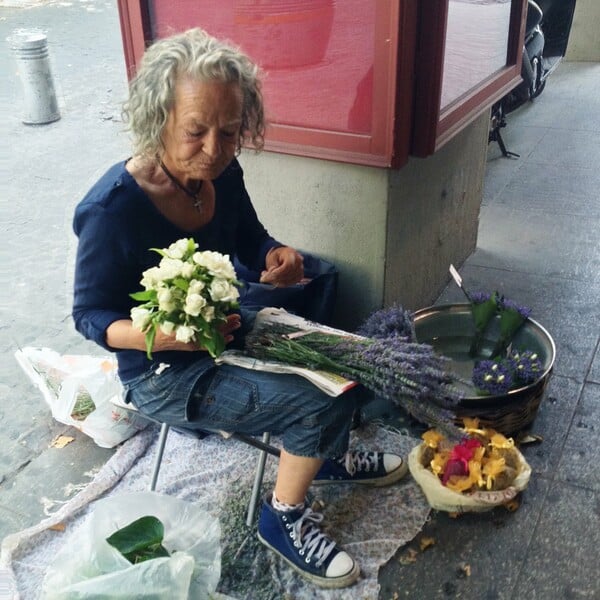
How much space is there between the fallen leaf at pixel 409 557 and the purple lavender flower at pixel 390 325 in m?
0.70

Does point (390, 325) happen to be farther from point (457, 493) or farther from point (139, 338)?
point (139, 338)

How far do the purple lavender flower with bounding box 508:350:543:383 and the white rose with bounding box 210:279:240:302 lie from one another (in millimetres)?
1280

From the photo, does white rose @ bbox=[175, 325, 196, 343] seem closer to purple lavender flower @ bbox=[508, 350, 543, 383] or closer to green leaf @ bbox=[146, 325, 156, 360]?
green leaf @ bbox=[146, 325, 156, 360]

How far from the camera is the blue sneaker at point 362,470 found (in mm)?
2383

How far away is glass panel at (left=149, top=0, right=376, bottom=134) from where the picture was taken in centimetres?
237

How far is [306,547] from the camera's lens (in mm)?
2072

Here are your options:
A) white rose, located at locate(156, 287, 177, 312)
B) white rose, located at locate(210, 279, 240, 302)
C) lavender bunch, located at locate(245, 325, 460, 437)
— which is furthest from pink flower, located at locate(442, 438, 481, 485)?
white rose, located at locate(156, 287, 177, 312)

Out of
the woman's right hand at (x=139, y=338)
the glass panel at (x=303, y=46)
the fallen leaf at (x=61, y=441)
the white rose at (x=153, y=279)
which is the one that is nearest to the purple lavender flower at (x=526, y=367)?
the glass panel at (x=303, y=46)

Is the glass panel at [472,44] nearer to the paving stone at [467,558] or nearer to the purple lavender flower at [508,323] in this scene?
the purple lavender flower at [508,323]

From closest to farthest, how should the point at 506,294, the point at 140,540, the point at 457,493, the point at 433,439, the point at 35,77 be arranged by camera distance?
the point at 140,540 → the point at 457,493 → the point at 433,439 → the point at 506,294 → the point at 35,77

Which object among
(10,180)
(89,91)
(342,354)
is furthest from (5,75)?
(342,354)

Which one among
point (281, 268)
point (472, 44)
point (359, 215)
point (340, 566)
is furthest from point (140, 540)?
point (472, 44)

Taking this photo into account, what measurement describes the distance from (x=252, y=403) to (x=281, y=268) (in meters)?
0.50

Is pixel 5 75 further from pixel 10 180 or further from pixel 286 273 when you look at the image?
pixel 286 273
